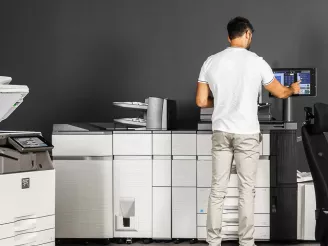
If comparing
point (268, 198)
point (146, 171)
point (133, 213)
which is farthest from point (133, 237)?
point (268, 198)

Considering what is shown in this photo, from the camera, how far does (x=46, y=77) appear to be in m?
5.72

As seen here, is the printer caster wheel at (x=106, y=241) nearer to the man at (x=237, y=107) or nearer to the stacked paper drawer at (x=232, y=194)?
the stacked paper drawer at (x=232, y=194)

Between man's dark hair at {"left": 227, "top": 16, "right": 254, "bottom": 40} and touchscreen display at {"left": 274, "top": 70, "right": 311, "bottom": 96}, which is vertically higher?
man's dark hair at {"left": 227, "top": 16, "right": 254, "bottom": 40}

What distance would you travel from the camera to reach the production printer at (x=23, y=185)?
139 inches

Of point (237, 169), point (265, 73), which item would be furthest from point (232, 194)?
point (265, 73)

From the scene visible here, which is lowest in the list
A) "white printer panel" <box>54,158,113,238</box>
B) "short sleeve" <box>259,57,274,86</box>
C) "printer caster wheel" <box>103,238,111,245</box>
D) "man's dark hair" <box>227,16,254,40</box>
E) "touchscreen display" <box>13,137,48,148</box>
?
"printer caster wheel" <box>103,238,111,245</box>

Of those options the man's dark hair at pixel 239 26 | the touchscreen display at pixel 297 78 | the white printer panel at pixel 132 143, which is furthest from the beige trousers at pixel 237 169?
the touchscreen display at pixel 297 78

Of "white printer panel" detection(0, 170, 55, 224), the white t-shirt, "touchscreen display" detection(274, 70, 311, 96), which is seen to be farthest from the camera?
"touchscreen display" detection(274, 70, 311, 96)

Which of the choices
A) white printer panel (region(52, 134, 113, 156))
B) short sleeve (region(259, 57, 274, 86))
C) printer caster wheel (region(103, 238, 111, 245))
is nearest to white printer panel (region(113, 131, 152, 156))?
white printer panel (region(52, 134, 113, 156))

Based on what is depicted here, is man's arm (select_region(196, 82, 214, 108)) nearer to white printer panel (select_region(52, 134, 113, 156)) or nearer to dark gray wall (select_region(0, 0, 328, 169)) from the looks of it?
white printer panel (select_region(52, 134, 113, 156))

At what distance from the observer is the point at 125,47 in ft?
18.6

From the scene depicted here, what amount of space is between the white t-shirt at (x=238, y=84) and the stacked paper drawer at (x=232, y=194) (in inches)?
27.9

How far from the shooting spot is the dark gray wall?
5.51 meters

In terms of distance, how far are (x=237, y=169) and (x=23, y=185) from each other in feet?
4.78
